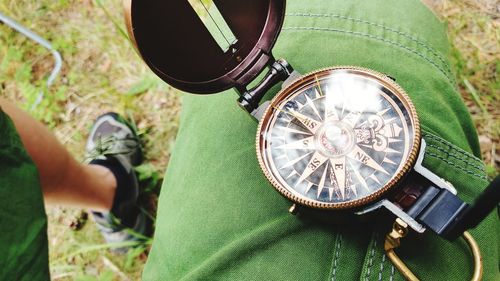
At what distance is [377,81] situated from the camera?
3.29ft

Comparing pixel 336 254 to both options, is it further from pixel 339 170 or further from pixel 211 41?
pixel 211 41

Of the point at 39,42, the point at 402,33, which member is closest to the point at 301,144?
the point at 402,33

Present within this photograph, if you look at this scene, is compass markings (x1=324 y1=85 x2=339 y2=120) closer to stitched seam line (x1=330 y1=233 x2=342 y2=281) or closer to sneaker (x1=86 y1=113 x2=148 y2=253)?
stitched seam line (x1=330 y1=233 x2=342 y2=281)

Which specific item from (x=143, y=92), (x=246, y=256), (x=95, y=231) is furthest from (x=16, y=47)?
(x=246, y=256)

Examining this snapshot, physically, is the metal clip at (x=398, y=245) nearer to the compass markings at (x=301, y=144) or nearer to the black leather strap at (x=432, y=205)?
the black leather strap at (x=432, y=205)

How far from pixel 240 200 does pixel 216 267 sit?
0.15 meters

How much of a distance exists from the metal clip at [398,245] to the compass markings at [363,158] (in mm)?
124

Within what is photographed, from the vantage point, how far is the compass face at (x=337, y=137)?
3.06 feet

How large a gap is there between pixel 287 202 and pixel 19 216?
0.56 metres

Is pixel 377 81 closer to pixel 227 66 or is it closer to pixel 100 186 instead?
pixel 227 66

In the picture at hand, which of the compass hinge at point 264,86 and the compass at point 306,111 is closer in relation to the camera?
the compass at point 306,111

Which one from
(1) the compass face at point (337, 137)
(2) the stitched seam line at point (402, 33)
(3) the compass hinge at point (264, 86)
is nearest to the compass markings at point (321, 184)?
(1) the compass face at point (337, 137)

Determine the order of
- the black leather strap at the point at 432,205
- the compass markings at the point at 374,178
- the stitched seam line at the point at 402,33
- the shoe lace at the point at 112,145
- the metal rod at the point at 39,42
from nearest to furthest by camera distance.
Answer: the black leather strap at the point at 432,205 → the compass markings at the point at 374,178 → the stitched seam line at the point at 402,33 → the shoe lace at the point at 112,145 → the metal rod at the point at 39,42

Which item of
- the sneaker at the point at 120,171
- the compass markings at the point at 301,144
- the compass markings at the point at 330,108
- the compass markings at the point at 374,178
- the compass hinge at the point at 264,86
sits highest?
the compass hinge at the point at 264,86
